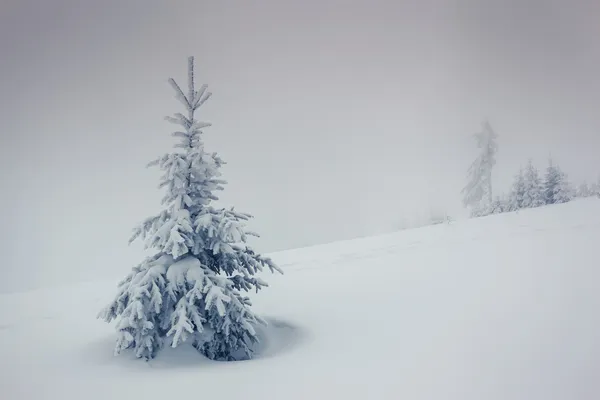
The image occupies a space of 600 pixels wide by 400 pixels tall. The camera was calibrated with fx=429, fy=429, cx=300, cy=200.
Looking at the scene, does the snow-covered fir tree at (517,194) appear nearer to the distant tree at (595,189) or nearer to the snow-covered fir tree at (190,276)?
the distant tree at (595,189)

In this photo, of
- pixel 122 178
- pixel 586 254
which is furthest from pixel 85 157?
pixel 586 254

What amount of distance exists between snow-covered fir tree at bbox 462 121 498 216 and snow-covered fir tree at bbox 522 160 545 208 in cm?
83

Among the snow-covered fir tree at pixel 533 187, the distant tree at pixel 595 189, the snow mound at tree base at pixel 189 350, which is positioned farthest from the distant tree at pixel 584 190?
the snow mound at tree base at pixel 189 350

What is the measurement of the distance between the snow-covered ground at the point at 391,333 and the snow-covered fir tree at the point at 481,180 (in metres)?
1.86

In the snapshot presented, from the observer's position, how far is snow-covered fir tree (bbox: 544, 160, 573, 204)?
888 centimetres

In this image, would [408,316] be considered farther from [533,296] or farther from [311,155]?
[311,155]

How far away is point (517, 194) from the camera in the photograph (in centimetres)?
1007

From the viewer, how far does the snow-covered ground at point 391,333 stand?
4379 millimetres

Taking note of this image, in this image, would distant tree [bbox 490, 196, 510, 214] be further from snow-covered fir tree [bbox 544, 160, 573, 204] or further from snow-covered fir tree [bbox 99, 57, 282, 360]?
snow-covered fir tree [bbox 99, 57, 282, 360]

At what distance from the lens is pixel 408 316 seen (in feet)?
19.5

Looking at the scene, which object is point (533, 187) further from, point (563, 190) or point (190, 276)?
point (190, 276)

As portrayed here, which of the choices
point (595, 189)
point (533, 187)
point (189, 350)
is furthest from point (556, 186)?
point (189, 350)

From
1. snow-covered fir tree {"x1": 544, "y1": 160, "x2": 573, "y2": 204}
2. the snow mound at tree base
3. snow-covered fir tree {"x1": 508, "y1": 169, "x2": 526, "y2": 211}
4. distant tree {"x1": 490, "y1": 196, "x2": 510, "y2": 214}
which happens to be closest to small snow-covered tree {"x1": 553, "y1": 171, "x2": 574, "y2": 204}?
snow-covered fir tree {"x1": 544, "y1": 160, "x2": 573, "y2": 204}

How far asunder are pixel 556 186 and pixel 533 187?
46 centimetres
